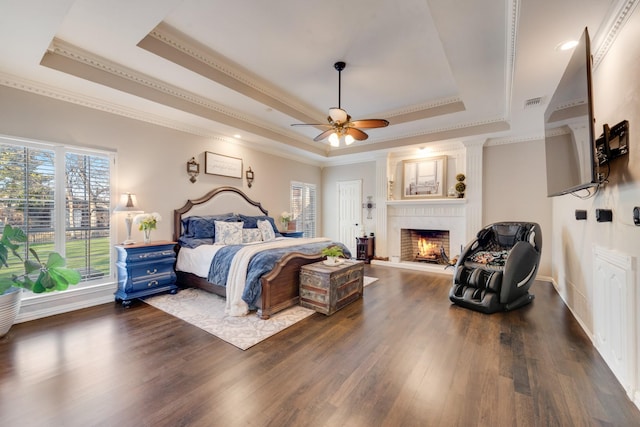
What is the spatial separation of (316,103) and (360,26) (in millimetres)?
1981

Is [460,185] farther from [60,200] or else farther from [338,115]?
[60,200]

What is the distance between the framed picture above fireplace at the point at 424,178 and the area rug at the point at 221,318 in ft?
13.4

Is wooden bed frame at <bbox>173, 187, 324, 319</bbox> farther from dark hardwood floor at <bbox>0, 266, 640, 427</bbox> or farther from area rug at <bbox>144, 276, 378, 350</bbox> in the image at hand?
dark hardwood floor at <bbox>0, 266, 640, 427</bbox>

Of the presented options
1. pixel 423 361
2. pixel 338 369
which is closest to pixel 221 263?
pixel 338 369

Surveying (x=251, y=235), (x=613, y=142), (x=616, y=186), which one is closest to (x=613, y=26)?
(x=613, y=142)

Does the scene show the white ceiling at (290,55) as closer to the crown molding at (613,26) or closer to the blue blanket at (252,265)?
the crown molding at (613,26)

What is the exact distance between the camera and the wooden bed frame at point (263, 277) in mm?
3264

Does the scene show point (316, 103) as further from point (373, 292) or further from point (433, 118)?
point (373, 292)

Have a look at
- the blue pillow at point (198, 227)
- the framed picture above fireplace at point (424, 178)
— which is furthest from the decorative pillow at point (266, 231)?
the framed picture above fireplace at point (424, 178)

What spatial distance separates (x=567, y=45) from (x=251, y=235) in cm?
468

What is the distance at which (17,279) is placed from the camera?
9.30 ft

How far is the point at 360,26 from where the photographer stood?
280 cm

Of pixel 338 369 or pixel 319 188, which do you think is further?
pixel 319 188

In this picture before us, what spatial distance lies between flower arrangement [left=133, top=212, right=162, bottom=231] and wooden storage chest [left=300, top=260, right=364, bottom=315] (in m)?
2.28
